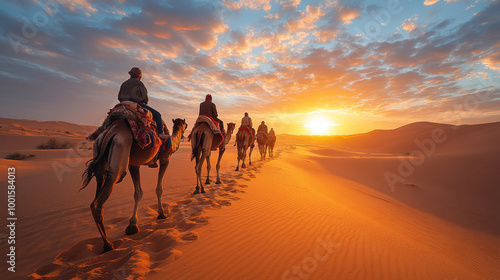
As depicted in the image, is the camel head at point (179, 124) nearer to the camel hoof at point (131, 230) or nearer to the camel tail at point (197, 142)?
the camel tail at point (197, 142)

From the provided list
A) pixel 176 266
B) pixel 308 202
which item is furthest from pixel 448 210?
pixel 176 266

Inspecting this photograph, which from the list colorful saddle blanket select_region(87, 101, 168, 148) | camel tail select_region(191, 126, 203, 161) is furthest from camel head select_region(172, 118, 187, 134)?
colorful saddle blanket select_region(87, 101, 168, 148)

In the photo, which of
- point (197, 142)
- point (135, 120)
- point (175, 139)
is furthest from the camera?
point (197, 142)

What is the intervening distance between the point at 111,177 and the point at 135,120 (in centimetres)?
107

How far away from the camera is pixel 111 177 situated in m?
Result: 2.84

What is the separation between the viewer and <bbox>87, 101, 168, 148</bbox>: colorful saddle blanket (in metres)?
3.23

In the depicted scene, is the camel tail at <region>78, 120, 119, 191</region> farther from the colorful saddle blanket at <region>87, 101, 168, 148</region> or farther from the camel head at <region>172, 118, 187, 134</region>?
the camel head at <region>172, 118, 187, 134</region>

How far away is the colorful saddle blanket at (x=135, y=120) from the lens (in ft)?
10.6

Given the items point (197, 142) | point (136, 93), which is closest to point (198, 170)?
point (197, 142)

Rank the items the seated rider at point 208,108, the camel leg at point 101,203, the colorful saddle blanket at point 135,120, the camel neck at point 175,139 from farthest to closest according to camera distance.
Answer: the seated rider at point 208,108 → the camel neck at point 175,139 → the colorful saddle blanket at point 135,120 → the camel leg at point 101,203

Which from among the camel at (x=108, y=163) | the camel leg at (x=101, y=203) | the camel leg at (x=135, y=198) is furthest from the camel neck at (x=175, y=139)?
the camel leg at (x=101, y=203)

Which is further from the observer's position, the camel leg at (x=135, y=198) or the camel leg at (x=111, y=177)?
the camel leg at (x=135, y=198)

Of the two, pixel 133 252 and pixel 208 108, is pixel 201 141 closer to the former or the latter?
pixel 208 108

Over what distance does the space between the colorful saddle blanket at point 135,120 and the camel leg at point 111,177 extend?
0.88ft
